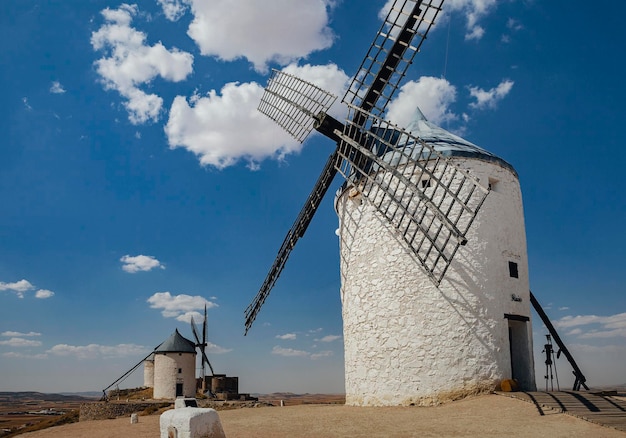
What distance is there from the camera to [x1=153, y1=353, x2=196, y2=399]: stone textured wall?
3250cm

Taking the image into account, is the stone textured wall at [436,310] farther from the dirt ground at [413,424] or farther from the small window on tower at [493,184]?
the dirt ground at [413,424]

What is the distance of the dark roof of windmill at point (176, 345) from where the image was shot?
109 feet

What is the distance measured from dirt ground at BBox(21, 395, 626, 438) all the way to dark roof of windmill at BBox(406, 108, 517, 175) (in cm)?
676

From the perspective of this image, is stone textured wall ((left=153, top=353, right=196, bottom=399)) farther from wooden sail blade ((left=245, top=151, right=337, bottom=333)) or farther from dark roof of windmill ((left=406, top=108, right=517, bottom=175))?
dark roof of windmill ((left=406, top=108, right=517, bottom=175))

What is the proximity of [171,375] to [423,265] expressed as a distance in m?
24.0

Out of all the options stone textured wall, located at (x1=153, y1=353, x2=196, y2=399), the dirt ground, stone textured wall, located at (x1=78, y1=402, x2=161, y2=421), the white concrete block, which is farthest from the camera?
stone textured wall, located at (x1=153, y1=353, x2=196, y2=399)

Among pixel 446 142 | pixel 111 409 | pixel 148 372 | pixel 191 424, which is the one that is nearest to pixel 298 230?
pixel 446 142

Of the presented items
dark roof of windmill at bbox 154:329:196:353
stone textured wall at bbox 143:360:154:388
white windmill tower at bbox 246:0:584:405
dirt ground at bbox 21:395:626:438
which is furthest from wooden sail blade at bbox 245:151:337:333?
stone textured wall at bbox 143:360:154:388

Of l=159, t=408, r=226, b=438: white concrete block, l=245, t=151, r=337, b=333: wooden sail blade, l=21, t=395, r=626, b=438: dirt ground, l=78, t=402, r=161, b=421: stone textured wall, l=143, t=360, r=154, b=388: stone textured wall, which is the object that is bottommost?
l=78, t=402, r=161, b=421: stone textured wall

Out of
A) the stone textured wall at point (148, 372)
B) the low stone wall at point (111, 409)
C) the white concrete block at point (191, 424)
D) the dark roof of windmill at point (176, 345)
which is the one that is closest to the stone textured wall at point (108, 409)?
the low stone wall at point (111, 409)

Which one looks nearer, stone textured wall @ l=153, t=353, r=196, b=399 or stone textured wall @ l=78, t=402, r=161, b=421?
stone textured wall @ l=78, t=402, r=161, b=421

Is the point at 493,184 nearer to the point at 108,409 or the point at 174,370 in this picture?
the point at 108,409

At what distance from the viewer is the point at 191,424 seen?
8.02m

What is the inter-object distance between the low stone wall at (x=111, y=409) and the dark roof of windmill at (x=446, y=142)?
18402mm
